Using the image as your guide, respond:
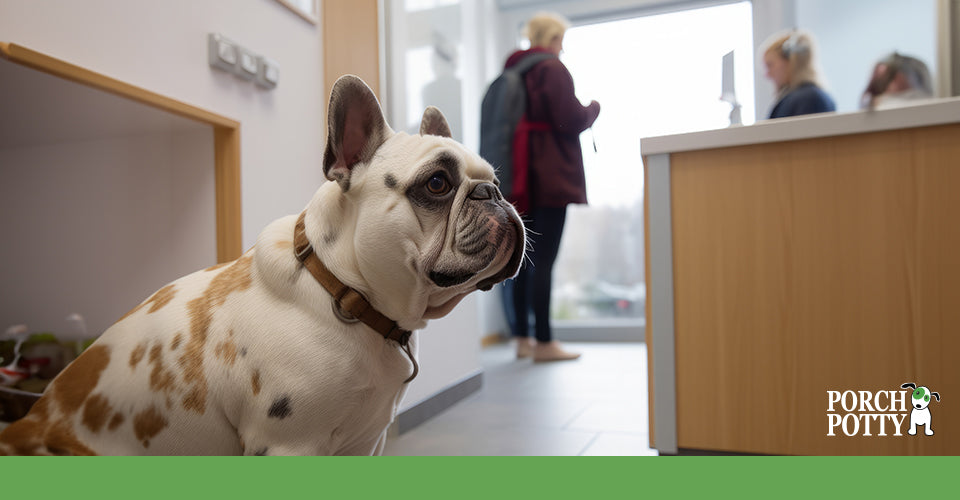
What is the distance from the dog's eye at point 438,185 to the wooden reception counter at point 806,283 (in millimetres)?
925

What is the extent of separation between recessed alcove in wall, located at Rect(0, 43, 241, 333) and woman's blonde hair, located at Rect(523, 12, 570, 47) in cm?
118

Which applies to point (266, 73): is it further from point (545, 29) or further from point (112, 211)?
point (545, 29)

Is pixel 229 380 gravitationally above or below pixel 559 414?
above

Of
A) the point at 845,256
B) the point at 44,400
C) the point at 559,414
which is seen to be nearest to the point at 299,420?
the point at 44,400

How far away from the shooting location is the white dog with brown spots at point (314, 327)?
0.79m

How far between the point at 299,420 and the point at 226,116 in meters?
0.90

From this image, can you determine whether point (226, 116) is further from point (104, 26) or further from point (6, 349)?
point (6, 349)

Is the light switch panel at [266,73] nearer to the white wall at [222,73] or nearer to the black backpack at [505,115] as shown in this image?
the white wall at [222,73]

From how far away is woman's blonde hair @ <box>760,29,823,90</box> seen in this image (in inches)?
105

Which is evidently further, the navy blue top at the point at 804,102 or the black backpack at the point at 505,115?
the navy blue top at the point at 804,102

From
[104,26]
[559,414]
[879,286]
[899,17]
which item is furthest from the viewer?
[899,17]

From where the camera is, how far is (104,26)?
3.74 ft

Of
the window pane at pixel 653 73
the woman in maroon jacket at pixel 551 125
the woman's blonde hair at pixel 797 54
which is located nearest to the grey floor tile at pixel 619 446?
the woman in maroon jacket at pixel 551 125

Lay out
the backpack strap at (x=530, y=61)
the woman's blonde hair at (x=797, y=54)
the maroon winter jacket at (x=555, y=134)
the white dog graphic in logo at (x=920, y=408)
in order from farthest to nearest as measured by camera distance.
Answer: the woman's blonde hair at (x=797, y=54), the backpack strap at (x=530, y=61), the maroon winter jacket at (x=555, y=134), the white dog graphic in logo at (x=920, y=408)
